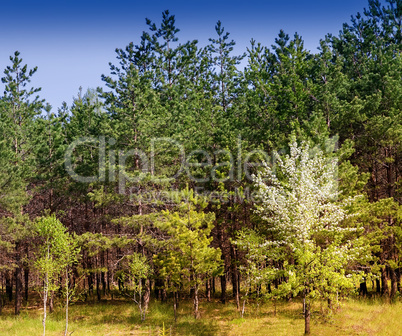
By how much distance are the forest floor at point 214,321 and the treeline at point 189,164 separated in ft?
5.22

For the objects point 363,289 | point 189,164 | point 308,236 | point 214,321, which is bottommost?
point 214,321

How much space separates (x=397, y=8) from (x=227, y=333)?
116 feet

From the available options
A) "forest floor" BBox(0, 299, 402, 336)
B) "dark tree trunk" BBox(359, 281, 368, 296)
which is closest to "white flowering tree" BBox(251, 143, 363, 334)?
"forest floor" BBox(0, 299, 402, 336)

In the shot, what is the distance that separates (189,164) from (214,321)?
452 inches

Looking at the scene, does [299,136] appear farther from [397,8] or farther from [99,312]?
[397,8]

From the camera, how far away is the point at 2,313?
3175 cm

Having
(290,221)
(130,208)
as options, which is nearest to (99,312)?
(130,208)

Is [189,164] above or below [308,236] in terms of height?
above

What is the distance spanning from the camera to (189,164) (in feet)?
100

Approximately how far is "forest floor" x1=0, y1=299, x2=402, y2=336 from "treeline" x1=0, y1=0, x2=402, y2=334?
159 centimetres

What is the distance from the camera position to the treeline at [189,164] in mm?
25938

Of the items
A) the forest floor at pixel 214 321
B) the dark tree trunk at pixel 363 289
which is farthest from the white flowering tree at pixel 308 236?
the dark tree trunk at pixel 363 289

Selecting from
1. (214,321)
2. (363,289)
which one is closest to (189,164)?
(214,321)

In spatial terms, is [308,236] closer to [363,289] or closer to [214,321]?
[214,321]
